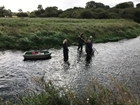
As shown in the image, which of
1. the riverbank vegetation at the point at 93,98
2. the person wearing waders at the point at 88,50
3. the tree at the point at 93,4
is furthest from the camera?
the tree at the point at 93,4

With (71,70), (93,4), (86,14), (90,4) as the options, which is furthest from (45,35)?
(90,4)

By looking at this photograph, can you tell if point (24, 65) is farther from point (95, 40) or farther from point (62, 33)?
point (95, 40)

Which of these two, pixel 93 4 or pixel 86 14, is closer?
pixel 86 14

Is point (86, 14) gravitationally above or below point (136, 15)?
above

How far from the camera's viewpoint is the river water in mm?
20469

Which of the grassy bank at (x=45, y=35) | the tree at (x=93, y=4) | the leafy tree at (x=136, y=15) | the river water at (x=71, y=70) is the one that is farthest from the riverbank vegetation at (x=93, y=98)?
the tree at (x=93, y=4)

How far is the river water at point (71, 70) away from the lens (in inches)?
806

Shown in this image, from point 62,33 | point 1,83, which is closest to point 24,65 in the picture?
point 1,83

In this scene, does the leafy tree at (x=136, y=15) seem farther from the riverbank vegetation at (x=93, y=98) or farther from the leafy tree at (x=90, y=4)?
the riverbank vegetation at (x=93, y=98)

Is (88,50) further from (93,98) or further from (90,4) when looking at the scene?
(90,4)

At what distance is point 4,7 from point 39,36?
60261 mm

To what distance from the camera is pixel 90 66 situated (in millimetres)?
27688

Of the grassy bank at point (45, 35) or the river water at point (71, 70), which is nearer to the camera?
the river water at point (71, 70)

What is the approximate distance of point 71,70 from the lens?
25.8 meters
